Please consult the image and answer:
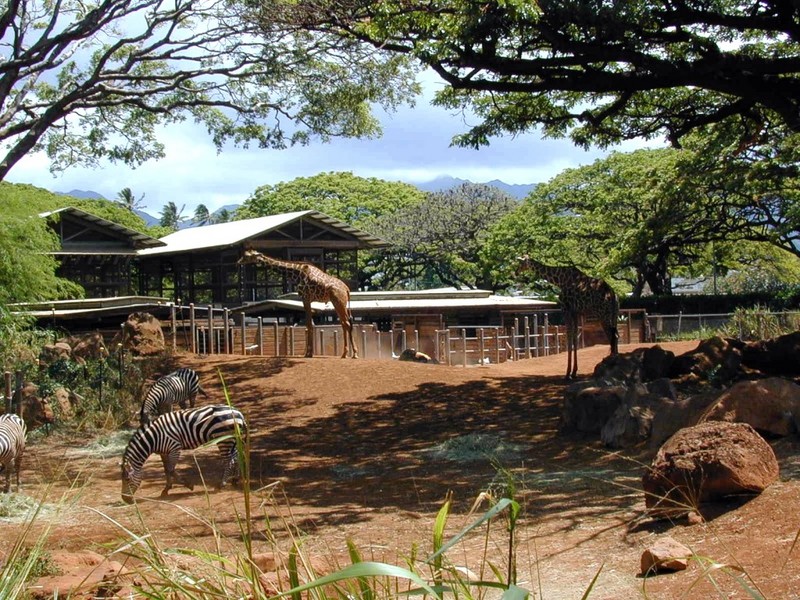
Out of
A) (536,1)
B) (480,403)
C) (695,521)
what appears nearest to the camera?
(695,521)

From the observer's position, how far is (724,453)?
25.9ft

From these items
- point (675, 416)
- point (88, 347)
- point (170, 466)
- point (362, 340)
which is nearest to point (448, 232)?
point (362, 340)

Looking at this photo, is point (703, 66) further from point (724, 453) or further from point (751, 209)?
point (751, 209)

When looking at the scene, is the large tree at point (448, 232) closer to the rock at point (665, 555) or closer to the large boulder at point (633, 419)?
the large boulder at point (633, 419)

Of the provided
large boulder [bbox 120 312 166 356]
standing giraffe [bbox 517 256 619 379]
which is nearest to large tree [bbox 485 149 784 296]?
standing giraffe [bbox 517 256 619 379]

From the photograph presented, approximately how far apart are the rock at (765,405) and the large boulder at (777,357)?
5.28 metres

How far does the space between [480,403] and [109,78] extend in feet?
30.0

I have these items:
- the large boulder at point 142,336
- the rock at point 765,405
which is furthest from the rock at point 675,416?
the large boulder at point 142,336

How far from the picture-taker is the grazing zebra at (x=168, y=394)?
54.0 feet

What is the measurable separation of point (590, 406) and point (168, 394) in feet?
24.0

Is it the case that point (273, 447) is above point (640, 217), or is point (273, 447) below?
below

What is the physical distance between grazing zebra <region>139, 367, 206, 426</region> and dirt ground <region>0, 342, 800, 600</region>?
3.92 feet

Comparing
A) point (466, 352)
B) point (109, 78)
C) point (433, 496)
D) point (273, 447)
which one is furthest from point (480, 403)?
point (466, 352)

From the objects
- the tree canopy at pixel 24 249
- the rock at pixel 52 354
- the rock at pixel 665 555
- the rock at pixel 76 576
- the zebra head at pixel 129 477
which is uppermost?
the tree canopy at pixel 24 249
